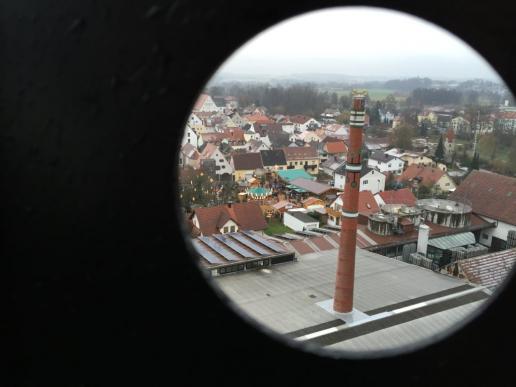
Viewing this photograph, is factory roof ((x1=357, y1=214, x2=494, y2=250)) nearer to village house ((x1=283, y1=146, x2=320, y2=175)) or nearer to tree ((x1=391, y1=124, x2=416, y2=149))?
village house ((x1=283, y1=146, x2=320, y2=175))

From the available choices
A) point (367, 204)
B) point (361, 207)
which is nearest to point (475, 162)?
point (367, 204)

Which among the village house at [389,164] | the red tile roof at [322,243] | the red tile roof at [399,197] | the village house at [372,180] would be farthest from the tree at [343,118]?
the red tile roof at [322,243]

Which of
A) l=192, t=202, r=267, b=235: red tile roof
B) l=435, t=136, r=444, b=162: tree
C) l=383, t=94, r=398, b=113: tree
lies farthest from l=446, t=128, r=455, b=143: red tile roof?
l=192, t=202, r=267, b=235: red tile roof

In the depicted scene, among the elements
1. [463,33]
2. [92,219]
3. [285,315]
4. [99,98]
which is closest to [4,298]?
[92,219]

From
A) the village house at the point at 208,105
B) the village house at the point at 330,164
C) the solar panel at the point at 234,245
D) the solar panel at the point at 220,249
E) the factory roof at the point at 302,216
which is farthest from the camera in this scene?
the village house at the point at 208,105

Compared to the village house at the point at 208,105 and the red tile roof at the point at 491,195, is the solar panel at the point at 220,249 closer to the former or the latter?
the red tile roof at the point at 491,195

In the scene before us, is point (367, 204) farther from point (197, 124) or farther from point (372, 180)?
point (197, 124)
